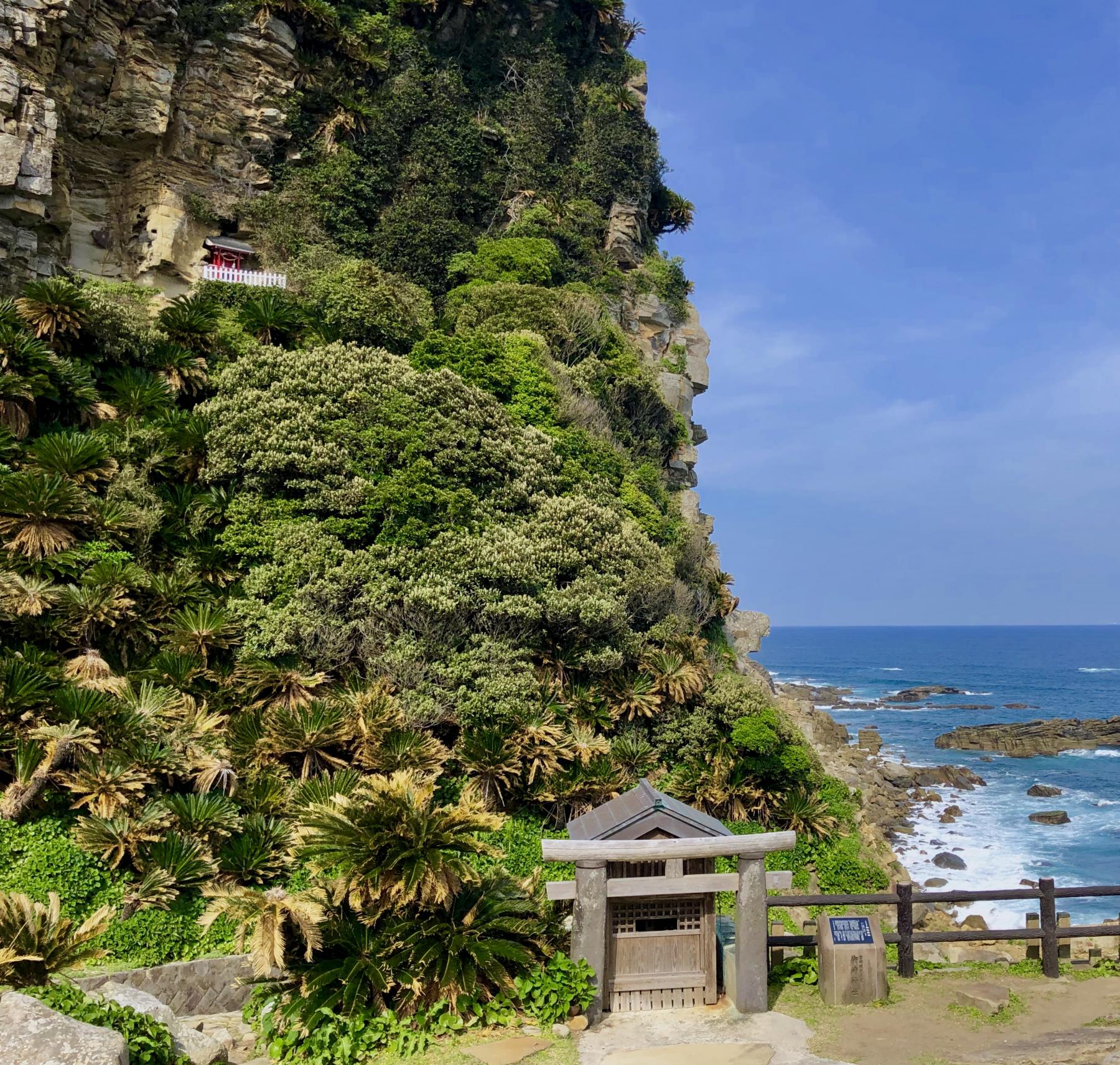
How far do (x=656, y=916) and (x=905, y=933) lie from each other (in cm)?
317

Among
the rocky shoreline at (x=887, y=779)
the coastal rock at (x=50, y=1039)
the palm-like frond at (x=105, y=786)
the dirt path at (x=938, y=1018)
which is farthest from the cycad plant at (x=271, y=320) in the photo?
the rocky shoreline at (x=887, y=779)

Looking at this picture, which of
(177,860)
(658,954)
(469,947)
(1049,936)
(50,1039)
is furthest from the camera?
(177,860)

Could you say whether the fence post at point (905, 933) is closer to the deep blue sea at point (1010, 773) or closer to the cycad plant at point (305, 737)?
the cycad plant at point (305, 737)

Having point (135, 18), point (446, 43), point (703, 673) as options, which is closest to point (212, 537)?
point (703, 673)

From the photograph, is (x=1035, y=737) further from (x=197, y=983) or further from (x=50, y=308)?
(x=50, y=308)

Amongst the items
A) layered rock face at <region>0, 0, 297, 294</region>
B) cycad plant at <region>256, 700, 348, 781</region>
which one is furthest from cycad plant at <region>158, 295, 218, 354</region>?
cycad plant at <region>256, 700, 348, 781</region>

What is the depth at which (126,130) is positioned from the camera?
85.2ft

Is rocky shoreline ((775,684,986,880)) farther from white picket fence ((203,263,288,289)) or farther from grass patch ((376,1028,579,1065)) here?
grass patch ((376,1028,579,1065))

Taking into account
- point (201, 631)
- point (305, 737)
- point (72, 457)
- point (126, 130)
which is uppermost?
point (126, 130)

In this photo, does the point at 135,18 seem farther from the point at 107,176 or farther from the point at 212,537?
the point at 212,537

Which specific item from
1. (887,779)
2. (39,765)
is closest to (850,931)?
(39,765)

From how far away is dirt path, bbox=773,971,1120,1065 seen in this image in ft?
26.4

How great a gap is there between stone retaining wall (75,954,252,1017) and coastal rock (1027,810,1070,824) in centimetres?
3316

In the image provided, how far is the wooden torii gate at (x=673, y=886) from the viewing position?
8.77 meters
